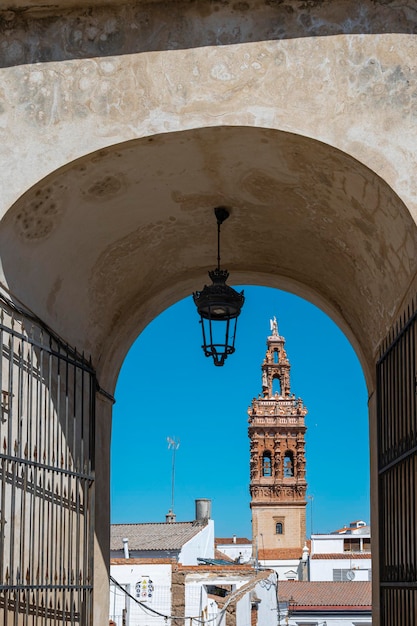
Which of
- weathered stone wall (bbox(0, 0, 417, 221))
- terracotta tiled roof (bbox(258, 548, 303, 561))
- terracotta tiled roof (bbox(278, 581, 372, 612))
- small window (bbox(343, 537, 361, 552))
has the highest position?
weathered stone wall (bbox(0, 0, 417, 221))

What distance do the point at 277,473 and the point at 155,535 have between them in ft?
121

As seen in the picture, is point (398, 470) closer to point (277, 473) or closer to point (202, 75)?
point (202, 75)

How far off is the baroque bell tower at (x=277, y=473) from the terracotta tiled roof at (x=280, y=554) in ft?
0.26

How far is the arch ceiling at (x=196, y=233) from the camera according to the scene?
19.4 feet

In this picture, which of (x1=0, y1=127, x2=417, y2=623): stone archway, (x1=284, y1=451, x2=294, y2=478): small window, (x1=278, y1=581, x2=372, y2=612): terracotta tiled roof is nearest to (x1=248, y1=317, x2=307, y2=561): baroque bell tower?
(x1=284, y1=451, x2=294, y2=478): small window

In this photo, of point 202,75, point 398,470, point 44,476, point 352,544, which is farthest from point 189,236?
point 352,544

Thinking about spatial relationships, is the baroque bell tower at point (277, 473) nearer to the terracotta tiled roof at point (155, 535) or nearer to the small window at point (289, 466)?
the small window at point (289, 466)

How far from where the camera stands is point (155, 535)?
46.1m

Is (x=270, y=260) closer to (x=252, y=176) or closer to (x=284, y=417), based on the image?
(x=252, y=176)

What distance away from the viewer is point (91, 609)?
7.26m

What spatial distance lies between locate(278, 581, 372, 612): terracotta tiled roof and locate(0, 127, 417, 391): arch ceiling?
38.8 metres

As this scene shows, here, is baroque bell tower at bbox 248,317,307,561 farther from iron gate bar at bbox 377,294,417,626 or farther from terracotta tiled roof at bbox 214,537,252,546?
iron gate bar at bbox 377,294,417,626

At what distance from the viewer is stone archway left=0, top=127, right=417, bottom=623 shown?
592 cm

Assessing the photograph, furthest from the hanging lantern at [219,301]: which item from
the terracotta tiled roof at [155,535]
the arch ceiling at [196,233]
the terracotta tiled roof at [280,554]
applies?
the terracotta tiled roof at [280,554]
